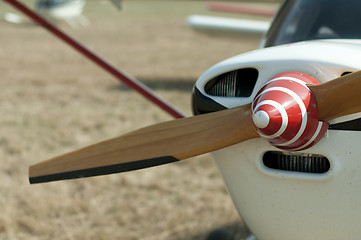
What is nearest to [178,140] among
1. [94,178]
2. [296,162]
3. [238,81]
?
[238,81]

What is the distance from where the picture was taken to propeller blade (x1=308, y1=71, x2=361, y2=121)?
3.90 ft

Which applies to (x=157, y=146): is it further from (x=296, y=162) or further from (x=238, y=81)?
(x=296, y=162)

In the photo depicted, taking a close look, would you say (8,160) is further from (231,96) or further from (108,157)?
(231,96)

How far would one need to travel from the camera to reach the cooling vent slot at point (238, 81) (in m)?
1.45

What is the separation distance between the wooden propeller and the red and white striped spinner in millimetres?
36

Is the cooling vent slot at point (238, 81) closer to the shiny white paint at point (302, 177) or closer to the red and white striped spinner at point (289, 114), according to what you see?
the shiny white paint at point (302, 177)

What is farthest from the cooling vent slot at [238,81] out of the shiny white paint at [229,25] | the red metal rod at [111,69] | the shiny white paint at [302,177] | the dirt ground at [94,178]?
the shiny white paint at [229,25]

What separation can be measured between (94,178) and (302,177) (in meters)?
2.37

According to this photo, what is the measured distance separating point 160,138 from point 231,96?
0.94ft

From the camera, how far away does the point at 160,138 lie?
1550 millimetres

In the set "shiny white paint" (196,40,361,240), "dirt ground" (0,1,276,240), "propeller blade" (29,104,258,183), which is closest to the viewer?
"shiny white paint" (196,40,361,240)

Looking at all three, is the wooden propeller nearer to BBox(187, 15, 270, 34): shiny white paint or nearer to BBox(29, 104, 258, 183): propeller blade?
BBox(29, 104, 258, 183): propeller blade

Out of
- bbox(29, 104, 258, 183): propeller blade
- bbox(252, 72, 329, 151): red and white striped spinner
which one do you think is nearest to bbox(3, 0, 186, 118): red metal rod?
bbox(29, 104, 258, 183): propeller blade

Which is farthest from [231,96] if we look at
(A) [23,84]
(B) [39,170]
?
(A) [23,84]
